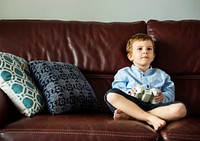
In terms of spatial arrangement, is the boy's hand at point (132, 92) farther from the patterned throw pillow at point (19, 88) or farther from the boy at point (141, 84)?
the patterned throw pillow at point (19, 88)

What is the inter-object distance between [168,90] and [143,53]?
0.25 metres

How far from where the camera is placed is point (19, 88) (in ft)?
5.43

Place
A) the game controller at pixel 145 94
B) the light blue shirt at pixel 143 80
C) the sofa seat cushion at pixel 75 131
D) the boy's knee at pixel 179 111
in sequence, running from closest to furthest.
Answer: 1. the sofa seat cushion at pixel 75 131
2. the boy's knee at pixel 179 111
3. the game controller at pixel 145 94
4. the light blue shirt at pixel 143 80

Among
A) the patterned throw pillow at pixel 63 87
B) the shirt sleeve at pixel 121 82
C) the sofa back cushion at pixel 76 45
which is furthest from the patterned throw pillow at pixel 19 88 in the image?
the shirt sleeve at pixel 121 82

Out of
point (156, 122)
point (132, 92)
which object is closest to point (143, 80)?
point (132, 92)

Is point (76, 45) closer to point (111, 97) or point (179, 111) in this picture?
point (111, 97)

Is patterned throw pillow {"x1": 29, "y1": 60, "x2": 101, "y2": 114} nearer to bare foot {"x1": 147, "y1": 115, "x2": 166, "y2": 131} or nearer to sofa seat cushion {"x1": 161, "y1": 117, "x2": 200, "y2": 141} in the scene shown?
bare foot {"x1": 147, "y1": 115, "x2": 166, "y2": 131}

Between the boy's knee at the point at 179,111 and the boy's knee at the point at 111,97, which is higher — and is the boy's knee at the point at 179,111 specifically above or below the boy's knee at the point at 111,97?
below

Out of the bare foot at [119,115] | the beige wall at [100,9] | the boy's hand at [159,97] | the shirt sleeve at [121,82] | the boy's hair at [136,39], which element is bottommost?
the bare foot at [119,115]

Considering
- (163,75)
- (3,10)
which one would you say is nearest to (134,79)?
(163,75)

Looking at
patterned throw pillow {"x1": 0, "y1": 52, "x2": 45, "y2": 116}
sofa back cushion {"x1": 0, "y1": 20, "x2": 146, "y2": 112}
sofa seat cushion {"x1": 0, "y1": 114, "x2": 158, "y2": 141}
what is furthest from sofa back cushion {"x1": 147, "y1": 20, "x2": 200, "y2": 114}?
patterned throw pillow {"x1": 0, "y1": 52, "x2": 45, "y2": 116}

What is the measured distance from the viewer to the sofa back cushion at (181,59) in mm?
2002

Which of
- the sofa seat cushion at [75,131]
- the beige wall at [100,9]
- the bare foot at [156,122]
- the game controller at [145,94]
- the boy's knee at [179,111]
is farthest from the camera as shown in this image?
the beige wall at [100,9]

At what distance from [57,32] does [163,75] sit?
671mm
